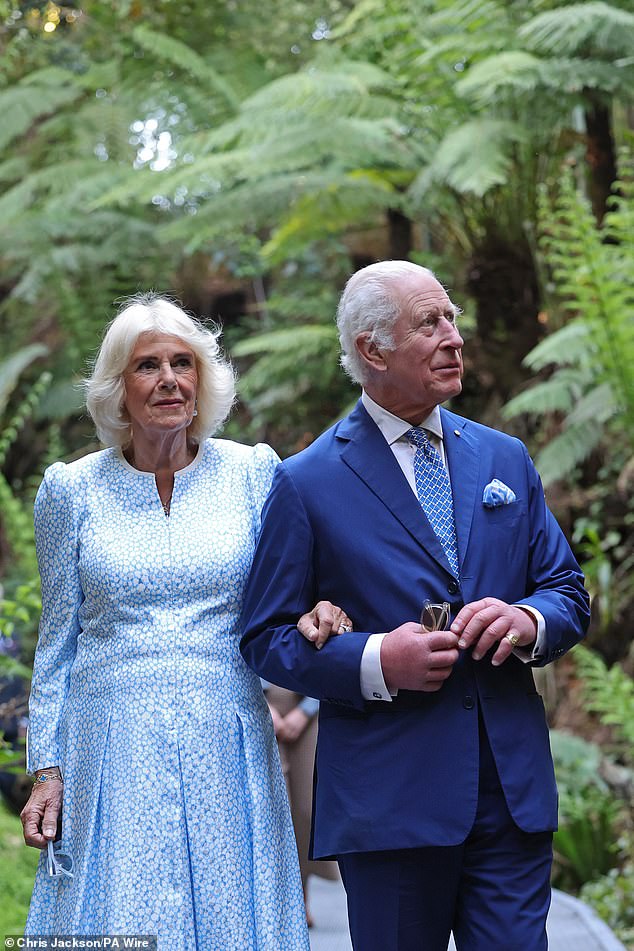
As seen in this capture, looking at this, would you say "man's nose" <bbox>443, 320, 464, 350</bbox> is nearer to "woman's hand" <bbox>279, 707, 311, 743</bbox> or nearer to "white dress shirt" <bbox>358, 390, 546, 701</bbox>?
"white dress shirt" <bbox>358, 390, 546, 701</bbox>

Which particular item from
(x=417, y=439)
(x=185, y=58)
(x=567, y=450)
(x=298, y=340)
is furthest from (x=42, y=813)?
(x=185, y=58)

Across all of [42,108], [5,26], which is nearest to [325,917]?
[5,26]

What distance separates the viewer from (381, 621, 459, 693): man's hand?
250cm

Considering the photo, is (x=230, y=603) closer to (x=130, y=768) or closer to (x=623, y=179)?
(x=130, y=768)

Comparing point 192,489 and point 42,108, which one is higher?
point 42,108

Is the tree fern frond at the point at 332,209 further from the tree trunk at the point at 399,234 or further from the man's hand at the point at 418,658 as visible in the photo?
the man's hand at the point at 418,658

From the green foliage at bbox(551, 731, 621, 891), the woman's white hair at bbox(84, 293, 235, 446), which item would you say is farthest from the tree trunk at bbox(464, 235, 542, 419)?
the woman's white hair at bbox(84, 293, 235, 446)

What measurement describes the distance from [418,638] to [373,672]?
0.42ft

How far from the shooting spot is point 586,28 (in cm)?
620

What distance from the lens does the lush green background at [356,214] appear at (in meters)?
6.34

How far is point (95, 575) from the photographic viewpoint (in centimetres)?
298

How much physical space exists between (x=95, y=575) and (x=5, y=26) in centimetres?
555

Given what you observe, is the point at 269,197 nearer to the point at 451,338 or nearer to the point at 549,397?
the point at 549,397

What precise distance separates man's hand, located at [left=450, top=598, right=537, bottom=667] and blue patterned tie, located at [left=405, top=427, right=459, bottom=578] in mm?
168
